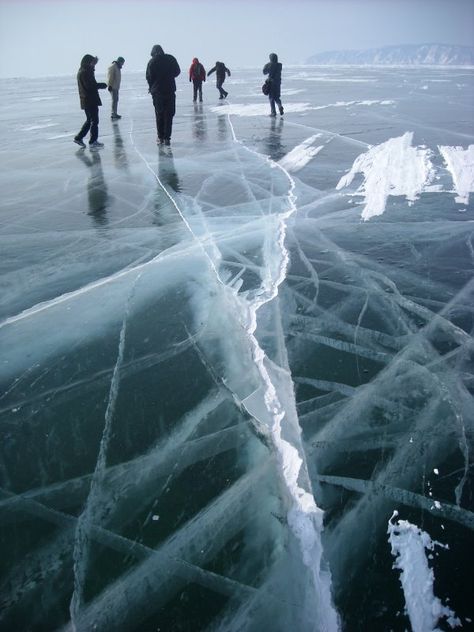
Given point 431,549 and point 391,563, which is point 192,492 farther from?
point 431,549

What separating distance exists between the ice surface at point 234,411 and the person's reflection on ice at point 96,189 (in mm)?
129

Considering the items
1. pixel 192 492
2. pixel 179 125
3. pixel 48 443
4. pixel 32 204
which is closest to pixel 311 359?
pixel 192 492

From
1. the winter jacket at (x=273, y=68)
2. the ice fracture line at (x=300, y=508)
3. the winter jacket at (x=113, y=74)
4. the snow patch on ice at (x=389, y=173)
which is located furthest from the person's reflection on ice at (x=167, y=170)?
the winter jacket at (x=273, y=68)

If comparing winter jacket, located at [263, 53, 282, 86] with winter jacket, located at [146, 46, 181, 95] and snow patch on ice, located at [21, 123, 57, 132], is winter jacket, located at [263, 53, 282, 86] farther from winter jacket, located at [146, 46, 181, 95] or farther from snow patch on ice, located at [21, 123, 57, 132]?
snow patch on ice, located at [21, 123, 57, 132]

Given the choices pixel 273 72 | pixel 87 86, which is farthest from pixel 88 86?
pixel 273 72

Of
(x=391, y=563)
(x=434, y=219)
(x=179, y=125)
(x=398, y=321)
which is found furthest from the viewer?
(x=179, y=125)

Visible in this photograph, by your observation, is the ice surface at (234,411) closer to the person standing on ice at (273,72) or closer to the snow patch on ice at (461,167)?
the snow patch on ice at (461,167)

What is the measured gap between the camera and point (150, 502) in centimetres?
190

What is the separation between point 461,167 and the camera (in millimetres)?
6590

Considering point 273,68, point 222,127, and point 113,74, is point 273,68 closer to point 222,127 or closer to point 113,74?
point 222,127

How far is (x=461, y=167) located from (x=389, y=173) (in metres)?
1.17

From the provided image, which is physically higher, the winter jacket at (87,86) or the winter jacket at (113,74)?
the winter jacket at (113,74)

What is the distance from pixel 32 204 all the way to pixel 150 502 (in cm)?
496

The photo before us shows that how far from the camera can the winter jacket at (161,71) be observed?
7586 millimetres
